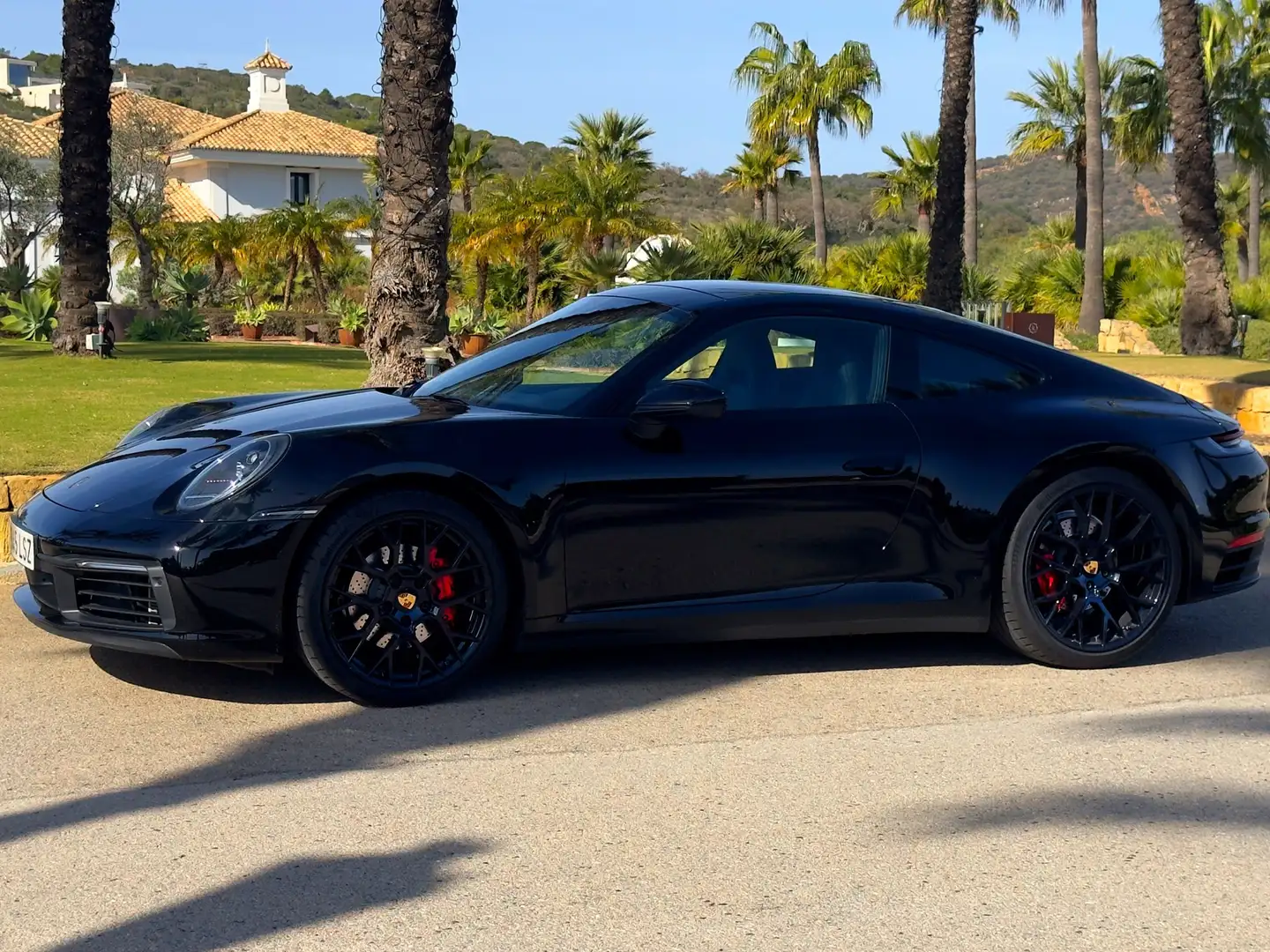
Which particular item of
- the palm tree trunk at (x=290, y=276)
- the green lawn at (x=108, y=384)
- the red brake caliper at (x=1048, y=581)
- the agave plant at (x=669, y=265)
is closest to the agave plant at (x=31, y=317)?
the green lawn at (x=108, y=384)

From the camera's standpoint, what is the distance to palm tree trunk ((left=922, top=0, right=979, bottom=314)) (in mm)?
21312

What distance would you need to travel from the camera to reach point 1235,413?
14.1 metres

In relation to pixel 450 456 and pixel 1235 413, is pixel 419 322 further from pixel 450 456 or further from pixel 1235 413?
pixel 1235 413

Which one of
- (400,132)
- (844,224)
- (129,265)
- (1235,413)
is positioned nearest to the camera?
(400,132)

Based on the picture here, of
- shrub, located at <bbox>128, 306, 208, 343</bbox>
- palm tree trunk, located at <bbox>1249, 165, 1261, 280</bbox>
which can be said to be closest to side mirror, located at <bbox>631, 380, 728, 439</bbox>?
shrub, located at <bbox>128, 306, 208, 343</bbox>

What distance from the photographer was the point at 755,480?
554 cm

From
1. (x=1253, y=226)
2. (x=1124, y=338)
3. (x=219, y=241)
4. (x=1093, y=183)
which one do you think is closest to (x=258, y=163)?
(x=219, y=241)

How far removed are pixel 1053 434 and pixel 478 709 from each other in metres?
2.41

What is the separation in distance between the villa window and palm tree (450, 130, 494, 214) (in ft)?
45.9

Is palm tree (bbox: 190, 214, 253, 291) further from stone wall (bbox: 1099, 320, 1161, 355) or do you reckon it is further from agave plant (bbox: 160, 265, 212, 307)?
stone wall (bbox: 1099, 320, 1161, 355)

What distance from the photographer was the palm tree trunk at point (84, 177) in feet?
56.8

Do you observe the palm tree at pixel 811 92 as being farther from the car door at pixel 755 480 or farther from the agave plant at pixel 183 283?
the car door at pixel 755 480

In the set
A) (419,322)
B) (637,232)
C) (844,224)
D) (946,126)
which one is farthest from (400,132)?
(844,224)

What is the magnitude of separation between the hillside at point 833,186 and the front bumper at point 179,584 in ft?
253
